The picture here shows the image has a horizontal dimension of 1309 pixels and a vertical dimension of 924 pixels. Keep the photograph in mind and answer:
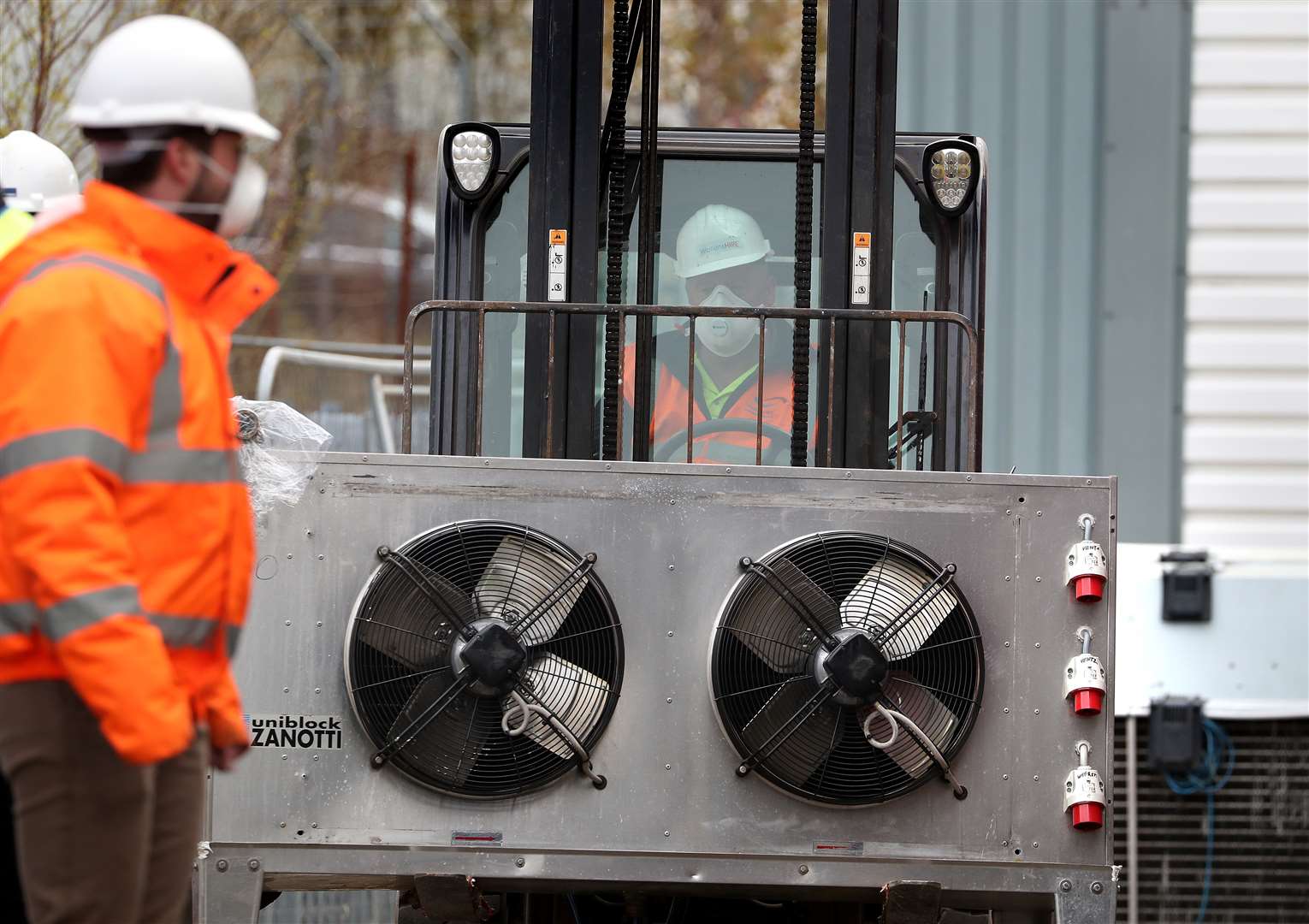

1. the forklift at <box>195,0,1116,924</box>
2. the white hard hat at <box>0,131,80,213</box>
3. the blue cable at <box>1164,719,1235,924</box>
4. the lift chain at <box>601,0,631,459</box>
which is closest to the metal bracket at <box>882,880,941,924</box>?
the forklift at <box>195,0,1116,924</box>

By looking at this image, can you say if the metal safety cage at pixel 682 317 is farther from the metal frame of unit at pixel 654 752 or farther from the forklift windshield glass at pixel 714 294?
the metal frame of unit at pixel 654 752

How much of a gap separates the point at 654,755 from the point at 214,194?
1.73 meters

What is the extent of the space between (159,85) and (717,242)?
112 inches

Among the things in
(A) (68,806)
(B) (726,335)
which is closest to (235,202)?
(A) (68,806)

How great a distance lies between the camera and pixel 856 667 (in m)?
3.98

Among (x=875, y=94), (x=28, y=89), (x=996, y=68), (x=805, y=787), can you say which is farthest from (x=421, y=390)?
(x=805, y=787)

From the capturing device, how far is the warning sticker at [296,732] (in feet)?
13.4

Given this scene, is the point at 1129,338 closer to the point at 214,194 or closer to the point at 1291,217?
the point at 1291,217

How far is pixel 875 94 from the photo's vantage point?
475 cm

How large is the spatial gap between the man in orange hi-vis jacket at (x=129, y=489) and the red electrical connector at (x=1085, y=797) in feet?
6.51

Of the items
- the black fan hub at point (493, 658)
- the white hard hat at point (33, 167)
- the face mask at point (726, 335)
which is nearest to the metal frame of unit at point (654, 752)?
the black fan hub at point (493, 658)

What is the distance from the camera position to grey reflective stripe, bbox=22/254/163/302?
272 cm

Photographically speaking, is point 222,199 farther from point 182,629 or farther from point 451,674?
point 451,674

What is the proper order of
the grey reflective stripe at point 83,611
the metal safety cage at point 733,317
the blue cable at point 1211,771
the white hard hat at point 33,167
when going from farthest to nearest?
the blue cable at point 1211,771 → the white hard hat at point 33,167 → the metal safety cage at point 733,317 → the grey reflective stripe at point 83,611
